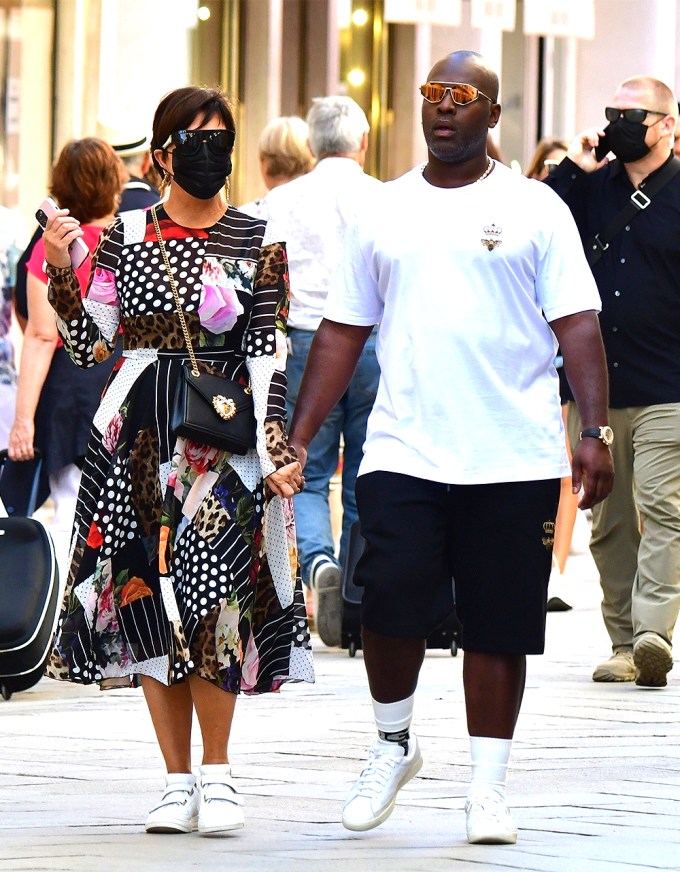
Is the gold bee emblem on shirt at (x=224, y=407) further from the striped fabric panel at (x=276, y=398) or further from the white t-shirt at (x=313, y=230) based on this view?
the white t-shirt at (x=313, y=230)

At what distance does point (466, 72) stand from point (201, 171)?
67 cm

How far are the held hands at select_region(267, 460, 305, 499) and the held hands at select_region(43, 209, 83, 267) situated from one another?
0.74 meters

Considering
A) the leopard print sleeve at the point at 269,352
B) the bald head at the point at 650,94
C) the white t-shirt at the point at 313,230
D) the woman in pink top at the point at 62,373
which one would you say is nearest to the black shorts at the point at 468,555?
the leopard print sleeve at the point at 269,352

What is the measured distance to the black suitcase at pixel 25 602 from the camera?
22.3 ft

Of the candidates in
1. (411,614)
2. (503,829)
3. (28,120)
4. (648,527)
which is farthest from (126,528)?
(28,120)

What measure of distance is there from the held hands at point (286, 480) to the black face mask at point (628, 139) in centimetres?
307

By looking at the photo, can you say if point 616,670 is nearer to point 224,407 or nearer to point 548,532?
point 548,532

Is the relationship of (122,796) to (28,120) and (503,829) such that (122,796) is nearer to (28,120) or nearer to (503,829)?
(503,829)

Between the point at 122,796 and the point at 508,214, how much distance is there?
183 cm

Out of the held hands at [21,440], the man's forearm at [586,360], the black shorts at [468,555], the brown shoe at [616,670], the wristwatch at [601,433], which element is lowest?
the brown shoe at [616,670]

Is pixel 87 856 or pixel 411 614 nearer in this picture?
pixel 87 856

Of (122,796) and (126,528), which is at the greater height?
(126,528)

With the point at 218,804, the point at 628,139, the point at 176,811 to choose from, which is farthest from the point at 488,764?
the point at 628,139

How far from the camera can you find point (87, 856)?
435 centimetres
